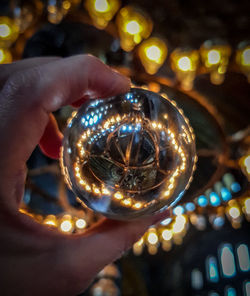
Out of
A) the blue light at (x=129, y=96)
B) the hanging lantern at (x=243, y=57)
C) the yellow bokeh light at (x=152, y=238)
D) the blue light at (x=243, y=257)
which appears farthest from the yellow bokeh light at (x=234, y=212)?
the blue light at (x=243, y=257)

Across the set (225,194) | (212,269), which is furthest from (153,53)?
(212,269)

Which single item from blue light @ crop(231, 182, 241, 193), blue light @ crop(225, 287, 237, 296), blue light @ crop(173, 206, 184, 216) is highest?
blue light @ crop(231, 182, 241, 193)

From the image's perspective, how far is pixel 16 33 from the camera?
129 cm

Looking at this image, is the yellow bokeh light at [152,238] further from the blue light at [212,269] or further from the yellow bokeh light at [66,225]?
the blue light at [212,269]

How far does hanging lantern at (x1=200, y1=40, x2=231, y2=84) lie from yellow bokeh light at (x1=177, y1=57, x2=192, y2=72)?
0.37 feet

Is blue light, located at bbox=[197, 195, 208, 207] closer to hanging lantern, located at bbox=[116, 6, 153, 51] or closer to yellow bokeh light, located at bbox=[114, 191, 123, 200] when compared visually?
hanging lantern, located at bbox=[116, 6, 153, 51]

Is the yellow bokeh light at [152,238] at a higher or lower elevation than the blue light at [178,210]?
lower

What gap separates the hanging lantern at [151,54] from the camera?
1.37 meters

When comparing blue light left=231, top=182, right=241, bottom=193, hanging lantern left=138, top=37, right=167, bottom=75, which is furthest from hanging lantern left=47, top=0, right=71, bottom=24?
blue light left=231, top=182, right=241, bottom=193

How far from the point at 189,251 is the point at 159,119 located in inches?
399

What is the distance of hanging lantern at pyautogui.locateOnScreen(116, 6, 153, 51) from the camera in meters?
1.36

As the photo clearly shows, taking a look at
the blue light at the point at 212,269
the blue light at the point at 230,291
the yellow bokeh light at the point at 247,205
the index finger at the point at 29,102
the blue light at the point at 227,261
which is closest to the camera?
the index finger at the point at 29,102

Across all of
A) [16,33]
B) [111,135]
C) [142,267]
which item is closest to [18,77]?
[111,135]

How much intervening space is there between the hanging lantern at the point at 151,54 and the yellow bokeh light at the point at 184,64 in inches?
4.0
